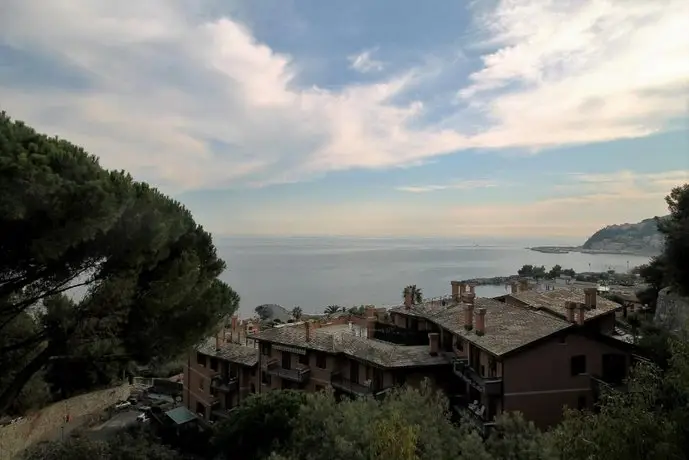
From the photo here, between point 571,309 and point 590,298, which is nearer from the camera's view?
point 571,309

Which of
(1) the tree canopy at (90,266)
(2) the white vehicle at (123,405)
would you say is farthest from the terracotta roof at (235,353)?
(1) the tree canopy at (90,266)

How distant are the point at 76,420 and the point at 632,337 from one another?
31033 mm

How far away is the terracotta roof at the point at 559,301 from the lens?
1995 cm

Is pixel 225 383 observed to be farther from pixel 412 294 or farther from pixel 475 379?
pixel 475 379

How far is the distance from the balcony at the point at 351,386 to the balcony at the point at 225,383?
22.3ft

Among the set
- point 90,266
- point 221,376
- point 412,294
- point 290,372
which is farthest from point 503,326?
point 221,376

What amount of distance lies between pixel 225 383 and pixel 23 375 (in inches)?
600

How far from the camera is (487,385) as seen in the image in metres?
16.1

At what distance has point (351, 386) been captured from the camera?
20875 millimetres

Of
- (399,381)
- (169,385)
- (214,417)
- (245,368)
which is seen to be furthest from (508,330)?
(169,385)

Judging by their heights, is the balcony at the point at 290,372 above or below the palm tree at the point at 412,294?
below

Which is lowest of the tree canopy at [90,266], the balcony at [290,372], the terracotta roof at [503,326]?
the balcony at [290,372]

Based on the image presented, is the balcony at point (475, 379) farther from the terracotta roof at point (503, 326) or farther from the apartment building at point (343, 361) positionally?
the terracotta roof at point (503, 326)

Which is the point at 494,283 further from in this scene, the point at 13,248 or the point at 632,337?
the point at 13,248
